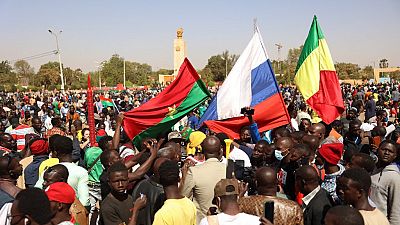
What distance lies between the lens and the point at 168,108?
23.3 ft

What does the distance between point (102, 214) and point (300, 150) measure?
2.20 metres

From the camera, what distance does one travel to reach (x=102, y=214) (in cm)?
369

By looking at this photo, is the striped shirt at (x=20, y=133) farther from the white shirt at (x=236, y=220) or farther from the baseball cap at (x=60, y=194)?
the white shirt at (x=236, y=220)

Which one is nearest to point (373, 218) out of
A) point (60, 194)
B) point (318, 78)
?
point (60, 194)

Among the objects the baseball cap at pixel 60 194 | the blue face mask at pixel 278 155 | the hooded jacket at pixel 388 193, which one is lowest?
Answer: the hooded jacket at pixel 388 193

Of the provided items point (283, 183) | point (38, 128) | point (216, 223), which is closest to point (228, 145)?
point (283, 183)

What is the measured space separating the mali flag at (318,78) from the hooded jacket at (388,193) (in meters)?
3.45

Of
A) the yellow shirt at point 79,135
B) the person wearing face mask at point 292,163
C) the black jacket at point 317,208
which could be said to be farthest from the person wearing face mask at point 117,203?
the yellow shirt at point 79,135

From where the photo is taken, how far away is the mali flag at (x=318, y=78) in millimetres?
7656

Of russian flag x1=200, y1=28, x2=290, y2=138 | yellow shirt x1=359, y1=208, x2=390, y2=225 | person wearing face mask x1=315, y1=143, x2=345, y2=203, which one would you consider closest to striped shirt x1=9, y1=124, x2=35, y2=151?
russian flag x1=200, y1=28, x2=290, y2=138

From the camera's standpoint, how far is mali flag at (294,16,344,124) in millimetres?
7656

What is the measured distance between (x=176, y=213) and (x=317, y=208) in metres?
1.15

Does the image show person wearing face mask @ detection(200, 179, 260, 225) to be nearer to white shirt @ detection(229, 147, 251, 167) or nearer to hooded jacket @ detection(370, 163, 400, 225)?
hooded jacket @ detection(370, 163, 400, 225)

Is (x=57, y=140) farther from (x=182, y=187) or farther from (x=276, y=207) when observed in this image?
(x=276, y=207)
